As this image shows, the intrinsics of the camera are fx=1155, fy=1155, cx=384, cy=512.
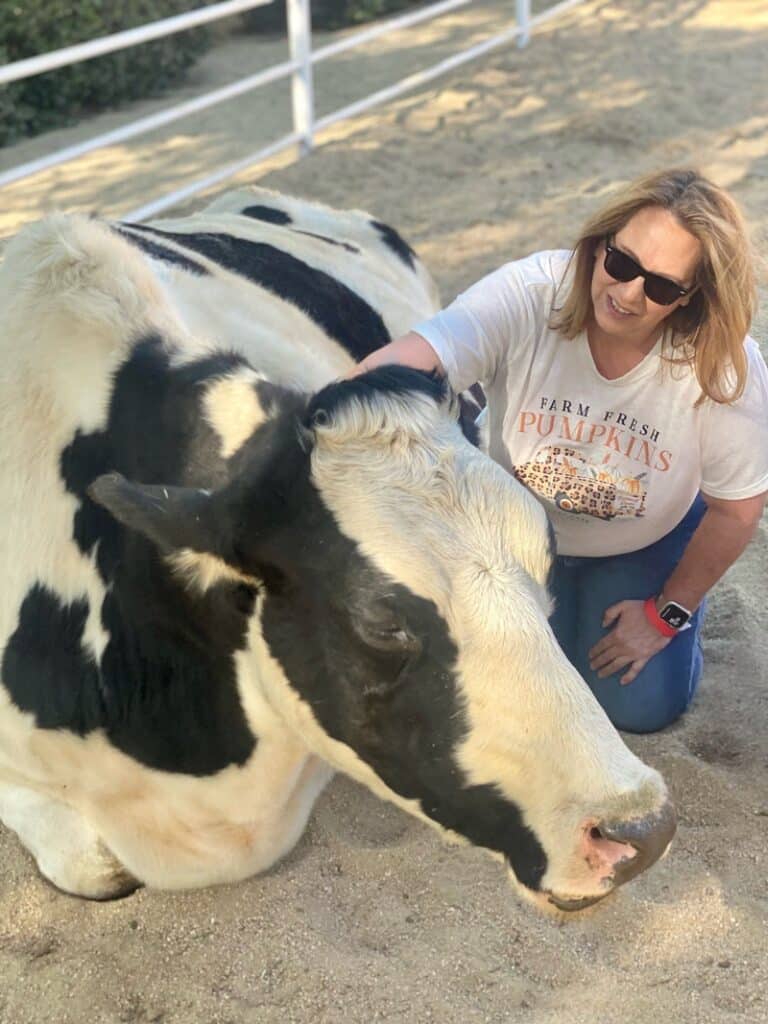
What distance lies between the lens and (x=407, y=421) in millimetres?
2002

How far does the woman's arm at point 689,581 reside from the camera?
9.59ft

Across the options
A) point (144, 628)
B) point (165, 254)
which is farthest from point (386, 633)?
point (165, 254)

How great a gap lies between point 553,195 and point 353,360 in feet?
13.3

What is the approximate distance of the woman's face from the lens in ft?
8.59

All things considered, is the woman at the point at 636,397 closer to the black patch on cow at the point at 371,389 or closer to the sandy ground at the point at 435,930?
the sandy ground at the point at 435,930

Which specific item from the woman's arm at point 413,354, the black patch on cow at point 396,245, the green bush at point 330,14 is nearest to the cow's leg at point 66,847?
the woman's arm at point 413,354

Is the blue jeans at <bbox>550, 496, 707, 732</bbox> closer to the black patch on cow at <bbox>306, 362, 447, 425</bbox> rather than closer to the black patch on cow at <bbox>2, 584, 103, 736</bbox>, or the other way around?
the black patch on cow at <bbox>306, 362, 447, 425</bbox>

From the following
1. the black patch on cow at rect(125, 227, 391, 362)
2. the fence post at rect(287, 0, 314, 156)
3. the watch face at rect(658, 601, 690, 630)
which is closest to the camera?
the watch face at rect(658, 601, 690, 630)

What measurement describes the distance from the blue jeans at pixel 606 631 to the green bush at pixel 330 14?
11756 mm

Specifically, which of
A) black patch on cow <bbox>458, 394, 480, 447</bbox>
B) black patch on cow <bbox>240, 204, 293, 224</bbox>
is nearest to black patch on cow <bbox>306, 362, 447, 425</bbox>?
black patch on cow <bbox>458, 394, 480, 447</bbox>

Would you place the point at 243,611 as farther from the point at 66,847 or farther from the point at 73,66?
the point at 73,66

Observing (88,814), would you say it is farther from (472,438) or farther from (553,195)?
(553,195)

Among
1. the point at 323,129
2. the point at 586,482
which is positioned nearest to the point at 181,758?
the point at 586,482

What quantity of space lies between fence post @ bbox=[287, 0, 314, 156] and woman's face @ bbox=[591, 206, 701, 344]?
17.4ft
